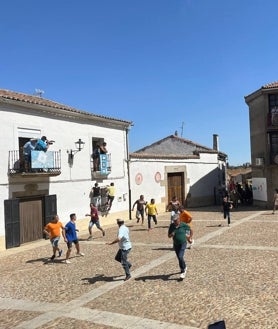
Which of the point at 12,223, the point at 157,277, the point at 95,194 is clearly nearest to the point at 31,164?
the point at 12,223

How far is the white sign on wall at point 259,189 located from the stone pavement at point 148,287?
10851 mm

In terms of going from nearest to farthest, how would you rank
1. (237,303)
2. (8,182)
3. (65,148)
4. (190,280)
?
(237,303) < (190,280) < (8,182) < (65,148)

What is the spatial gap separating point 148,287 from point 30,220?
332 inches

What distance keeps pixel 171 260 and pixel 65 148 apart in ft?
27.5

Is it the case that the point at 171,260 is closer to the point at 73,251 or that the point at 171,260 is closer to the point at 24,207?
the point at 73,251

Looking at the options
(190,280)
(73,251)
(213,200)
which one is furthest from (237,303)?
(213,200)

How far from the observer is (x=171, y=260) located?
10.9 metres

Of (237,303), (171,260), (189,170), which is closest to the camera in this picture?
(237,303)

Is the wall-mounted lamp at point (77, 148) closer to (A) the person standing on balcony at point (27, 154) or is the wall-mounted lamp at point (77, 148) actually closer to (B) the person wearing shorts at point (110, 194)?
(B) the person wearing shorts at point (110, 194)

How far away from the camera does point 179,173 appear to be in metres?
26.4

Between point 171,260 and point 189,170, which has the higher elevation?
point 189,170

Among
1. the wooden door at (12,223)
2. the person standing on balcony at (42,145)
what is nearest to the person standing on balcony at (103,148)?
the person standing on balcony at (42,145)

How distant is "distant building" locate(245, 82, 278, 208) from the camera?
23453 millimetres

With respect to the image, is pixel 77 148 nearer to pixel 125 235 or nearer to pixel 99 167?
pixel 99 167
